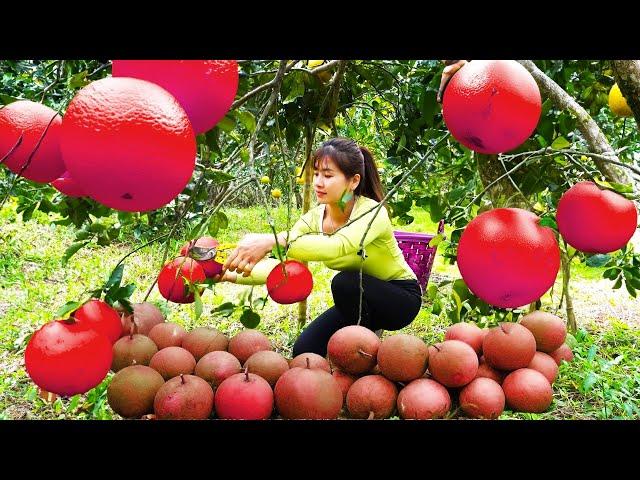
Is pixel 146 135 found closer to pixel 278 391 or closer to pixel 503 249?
pixel 503 249

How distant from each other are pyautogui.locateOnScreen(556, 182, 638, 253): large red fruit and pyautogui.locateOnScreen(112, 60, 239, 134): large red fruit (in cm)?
43

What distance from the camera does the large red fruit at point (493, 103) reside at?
49 cm

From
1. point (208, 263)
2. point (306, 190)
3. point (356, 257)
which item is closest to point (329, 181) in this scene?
point (356, 257)

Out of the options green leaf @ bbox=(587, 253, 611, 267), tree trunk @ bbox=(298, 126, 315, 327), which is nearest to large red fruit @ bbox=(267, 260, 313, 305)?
green leaf @ bbox=(587, 253, 611, 267)

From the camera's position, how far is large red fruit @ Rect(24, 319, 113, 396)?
617 mm

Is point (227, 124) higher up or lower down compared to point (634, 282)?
higher up

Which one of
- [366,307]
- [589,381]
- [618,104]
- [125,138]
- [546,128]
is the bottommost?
[589,381]

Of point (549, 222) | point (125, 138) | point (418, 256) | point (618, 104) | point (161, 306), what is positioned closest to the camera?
point (125, 138)

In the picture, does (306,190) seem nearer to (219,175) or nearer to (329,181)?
(329,181)

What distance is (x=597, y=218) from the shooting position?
2.08 ft

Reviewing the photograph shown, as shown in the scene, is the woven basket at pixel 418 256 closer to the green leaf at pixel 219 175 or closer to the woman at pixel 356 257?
the woman at pixel 356 257

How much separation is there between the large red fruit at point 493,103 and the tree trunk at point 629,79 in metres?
0.30

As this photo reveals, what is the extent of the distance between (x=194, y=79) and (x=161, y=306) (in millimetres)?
1421
